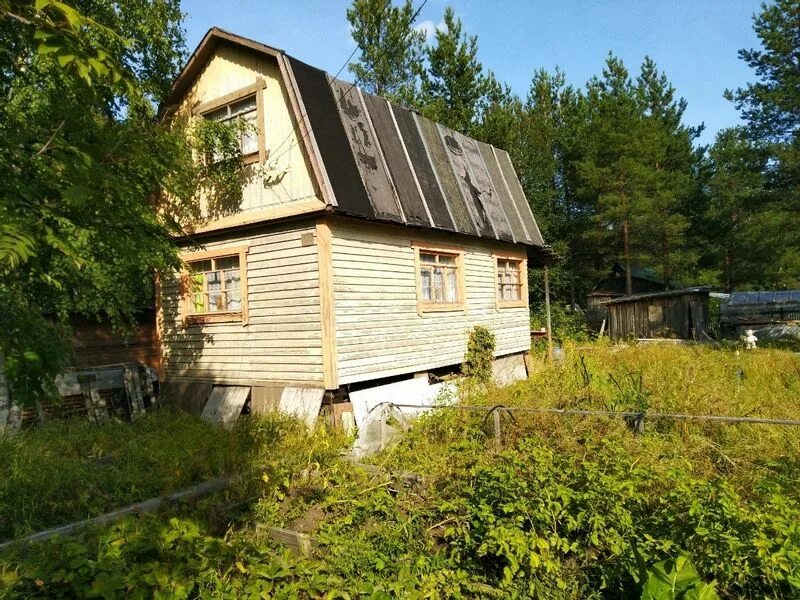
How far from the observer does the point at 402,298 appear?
10156mm

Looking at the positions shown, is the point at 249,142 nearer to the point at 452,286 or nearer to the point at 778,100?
the point at 452,286

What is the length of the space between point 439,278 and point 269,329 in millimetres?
3980

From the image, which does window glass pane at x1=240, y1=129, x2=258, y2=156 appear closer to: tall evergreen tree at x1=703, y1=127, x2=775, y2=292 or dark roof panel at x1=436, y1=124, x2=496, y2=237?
dark roof panel at x1=436, y1=124, x2=496, y2=237

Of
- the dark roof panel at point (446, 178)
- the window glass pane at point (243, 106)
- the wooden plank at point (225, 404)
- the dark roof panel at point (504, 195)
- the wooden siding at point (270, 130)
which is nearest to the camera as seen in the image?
the wooden siding at point (270, 130)

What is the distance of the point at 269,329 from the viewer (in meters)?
9.27

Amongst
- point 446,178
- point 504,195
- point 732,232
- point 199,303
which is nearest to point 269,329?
point 199,303

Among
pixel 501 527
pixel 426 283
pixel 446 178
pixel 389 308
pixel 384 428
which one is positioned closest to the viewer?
pixel 501 527

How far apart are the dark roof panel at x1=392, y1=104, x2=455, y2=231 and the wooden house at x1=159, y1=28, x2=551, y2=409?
40mm

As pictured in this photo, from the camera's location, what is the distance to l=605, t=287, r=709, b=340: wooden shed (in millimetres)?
23172

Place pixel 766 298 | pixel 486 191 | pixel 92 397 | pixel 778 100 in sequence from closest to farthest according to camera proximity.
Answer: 1. pixel 92 397
2. pixel 486 191
3. pixel 778 100
4. pixel 766 298

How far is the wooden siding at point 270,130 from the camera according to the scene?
879 centimetres

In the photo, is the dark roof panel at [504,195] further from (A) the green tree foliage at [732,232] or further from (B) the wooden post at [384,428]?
(A) the green tree foliage at [732,232]

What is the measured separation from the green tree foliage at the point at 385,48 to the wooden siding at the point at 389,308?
18.0 meters

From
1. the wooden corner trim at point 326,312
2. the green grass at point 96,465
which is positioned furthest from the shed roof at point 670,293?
the green grass at point 96,465
